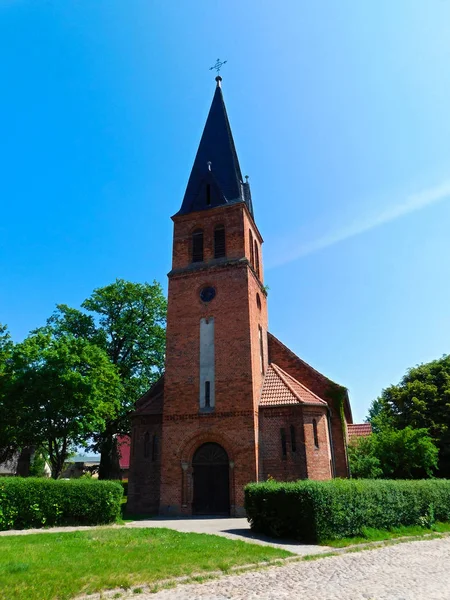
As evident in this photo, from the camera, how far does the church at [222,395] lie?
A: 19.0 meters

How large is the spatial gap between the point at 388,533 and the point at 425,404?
19918 millimetres

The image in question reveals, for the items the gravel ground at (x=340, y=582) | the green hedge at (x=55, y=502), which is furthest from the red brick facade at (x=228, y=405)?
the gravel ground at (x=340, y=582)

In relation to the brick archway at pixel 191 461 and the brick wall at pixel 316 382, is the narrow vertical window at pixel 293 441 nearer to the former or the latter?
the brick archway at pixel 191 461

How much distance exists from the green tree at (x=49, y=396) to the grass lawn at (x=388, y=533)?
43.3 ft

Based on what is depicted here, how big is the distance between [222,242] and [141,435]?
36.3 feet

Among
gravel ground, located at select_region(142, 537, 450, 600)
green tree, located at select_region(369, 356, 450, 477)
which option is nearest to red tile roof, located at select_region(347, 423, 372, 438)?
green tree, located at select_region(369, 356, 450, 477)

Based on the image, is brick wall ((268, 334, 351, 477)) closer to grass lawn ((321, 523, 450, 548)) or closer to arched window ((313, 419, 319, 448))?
arched window ((313, 419, 319, 448))

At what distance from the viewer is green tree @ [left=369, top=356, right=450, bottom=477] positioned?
28.9 metres

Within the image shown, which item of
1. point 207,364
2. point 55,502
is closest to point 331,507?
point 55,502

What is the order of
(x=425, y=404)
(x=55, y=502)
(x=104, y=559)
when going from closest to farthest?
(x=104, y=559) < (x=55, y=502) < (x=425, y=404)

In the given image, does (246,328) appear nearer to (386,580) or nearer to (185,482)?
(185,482)

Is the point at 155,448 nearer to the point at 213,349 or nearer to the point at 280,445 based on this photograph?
the point at 213,349

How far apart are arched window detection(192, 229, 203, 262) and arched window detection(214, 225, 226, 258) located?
929mm

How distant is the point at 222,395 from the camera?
19953 mm
